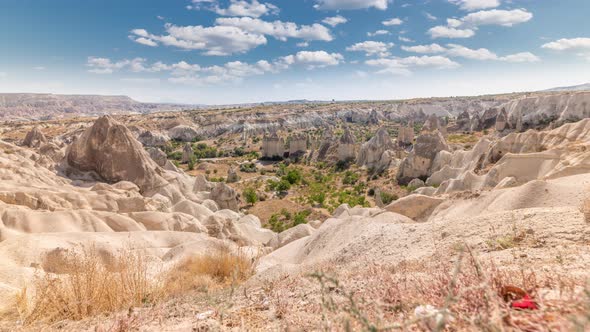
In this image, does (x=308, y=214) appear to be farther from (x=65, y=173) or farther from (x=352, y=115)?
(x=352, y=115)

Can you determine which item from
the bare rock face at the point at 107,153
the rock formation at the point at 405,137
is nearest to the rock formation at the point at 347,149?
the rock formation at the point at 405,137

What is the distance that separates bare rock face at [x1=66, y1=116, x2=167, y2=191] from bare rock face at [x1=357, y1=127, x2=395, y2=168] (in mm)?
29955

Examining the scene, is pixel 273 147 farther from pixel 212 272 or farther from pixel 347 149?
pixel 212 272

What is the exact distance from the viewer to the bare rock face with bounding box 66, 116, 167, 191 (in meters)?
20.3

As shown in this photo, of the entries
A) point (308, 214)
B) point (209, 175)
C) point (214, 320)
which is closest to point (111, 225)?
point (214, 320)

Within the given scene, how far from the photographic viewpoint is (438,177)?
28.5 meters

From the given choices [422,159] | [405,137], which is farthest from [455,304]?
[405,137]

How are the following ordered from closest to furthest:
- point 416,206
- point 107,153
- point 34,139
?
point 416,206
point 107,153
point 34,139

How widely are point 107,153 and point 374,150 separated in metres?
32.6

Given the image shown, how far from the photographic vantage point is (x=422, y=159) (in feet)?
115

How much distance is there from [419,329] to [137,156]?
21647mm

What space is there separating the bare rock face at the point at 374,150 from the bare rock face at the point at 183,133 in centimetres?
5631

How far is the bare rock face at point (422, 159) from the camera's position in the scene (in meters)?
34.9

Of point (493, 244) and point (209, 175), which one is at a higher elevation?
point (493, 244)
